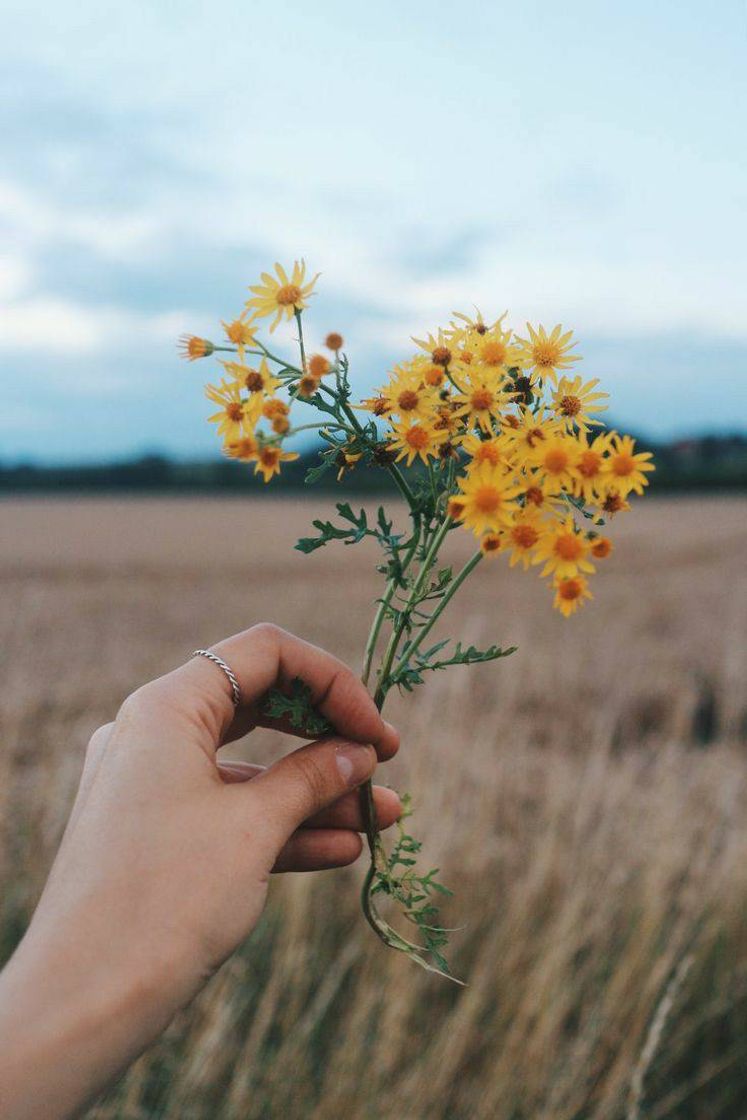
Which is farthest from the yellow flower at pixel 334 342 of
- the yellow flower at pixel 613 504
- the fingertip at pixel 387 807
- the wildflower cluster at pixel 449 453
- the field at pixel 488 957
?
the field at pixel 488 957

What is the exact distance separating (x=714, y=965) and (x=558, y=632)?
9.01m

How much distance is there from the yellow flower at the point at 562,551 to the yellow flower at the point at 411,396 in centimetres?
19

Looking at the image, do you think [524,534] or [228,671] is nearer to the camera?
[524,534]

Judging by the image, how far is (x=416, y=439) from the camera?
1029 millimetres

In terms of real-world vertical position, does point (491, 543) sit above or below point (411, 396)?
below

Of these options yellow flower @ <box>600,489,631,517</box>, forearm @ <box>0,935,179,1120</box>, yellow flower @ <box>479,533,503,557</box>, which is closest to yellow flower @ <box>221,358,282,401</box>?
yellow flower @ <box>479,533,503,557</box>

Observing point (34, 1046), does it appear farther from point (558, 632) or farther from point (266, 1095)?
point (558, 632)

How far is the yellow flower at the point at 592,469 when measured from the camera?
1.02m

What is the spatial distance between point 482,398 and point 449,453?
0.07 m

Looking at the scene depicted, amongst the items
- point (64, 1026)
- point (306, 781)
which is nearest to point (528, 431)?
point (306, 781)

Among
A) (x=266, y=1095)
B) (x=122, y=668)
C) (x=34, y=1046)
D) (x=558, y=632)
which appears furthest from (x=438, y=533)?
(x=558, y=632)

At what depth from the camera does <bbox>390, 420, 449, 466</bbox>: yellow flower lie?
1028 mm

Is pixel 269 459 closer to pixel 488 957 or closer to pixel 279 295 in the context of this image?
pixel 279 295

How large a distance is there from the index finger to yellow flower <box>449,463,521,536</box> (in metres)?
0.39
